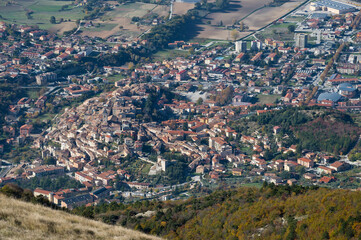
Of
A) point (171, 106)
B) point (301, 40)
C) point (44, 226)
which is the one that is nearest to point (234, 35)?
point (301, 40)

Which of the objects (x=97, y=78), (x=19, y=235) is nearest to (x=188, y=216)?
(x=19, y=235)

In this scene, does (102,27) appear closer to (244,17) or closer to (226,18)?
(226,18)

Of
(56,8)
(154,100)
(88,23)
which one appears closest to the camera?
(154,100)

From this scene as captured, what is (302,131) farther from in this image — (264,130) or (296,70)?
(296,70)

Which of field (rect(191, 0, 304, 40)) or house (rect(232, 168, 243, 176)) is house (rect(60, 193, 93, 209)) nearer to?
house (rect(232, 168, 243, 176))

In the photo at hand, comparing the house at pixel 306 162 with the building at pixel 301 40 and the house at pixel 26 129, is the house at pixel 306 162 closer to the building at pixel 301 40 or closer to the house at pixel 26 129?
the house at pixel 26 129

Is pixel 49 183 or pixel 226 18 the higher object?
pixel 226 18
